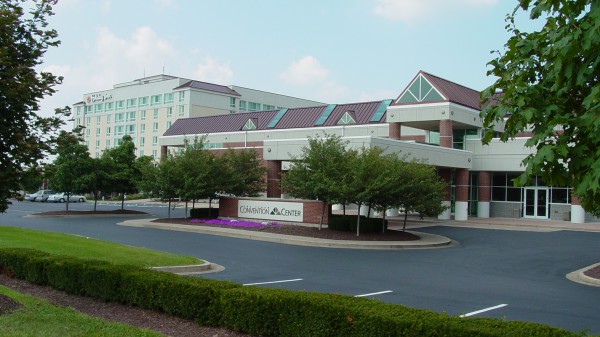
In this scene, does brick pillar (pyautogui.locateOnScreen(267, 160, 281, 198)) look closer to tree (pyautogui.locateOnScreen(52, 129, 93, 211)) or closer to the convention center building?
the convention center building

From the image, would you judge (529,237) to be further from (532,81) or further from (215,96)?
(215,96)

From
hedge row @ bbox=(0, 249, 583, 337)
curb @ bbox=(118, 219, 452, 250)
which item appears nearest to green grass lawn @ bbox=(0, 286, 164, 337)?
hedge row @ bbox=(0, 249, 583, 337)

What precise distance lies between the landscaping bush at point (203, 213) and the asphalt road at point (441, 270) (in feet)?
19.5

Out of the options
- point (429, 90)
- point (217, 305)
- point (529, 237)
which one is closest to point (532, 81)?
point (217, 305)

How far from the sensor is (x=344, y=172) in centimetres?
2464

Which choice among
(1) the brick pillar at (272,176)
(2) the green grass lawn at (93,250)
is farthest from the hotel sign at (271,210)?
(2) the green grass lawn at (93,250)

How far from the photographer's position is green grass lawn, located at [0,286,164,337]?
6.86 m

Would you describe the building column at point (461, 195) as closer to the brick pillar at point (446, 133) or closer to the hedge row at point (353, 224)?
the brick pillar at point (446, 133)

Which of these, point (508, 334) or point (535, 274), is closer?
point (508, 334)

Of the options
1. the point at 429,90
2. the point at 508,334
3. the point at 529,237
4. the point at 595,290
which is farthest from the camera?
the point at 429,90

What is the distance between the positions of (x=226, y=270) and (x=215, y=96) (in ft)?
235

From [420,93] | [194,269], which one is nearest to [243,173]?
[420,93]

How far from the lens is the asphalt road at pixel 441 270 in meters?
11.0

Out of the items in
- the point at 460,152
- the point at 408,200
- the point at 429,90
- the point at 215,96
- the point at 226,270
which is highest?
the point at 215,96
